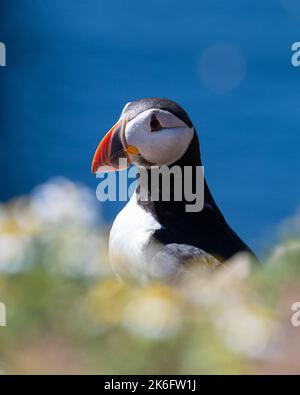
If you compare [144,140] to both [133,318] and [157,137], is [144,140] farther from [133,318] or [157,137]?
[133,318]

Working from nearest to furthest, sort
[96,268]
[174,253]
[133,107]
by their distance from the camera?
[96,268], [174,253], [133,107]

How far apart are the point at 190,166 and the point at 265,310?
1452 mm

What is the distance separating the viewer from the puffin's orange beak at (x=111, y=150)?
2027 mm

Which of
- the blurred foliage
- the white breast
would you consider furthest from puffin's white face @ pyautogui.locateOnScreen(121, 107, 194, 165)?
the blurred foliage

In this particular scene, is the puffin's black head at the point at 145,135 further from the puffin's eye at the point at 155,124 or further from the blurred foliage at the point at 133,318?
the blurred foliage at the point at 133,318

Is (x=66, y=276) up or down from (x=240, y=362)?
up

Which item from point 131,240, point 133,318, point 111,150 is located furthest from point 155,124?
point 133,318

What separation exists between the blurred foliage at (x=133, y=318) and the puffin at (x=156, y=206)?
1.08 metres

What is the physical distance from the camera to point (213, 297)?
28.6 inches

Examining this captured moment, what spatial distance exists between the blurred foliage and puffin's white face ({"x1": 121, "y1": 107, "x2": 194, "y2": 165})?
1.23 meters

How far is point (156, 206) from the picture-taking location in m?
2.10
